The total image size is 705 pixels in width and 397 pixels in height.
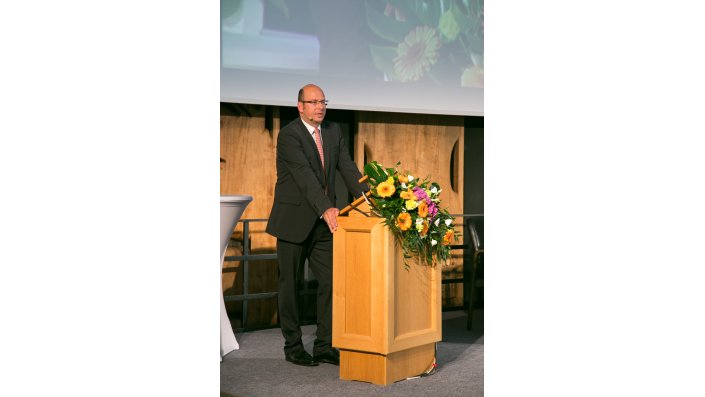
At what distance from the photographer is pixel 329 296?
14.7 ft

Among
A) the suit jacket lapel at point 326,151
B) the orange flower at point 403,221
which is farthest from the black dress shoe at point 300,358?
the orange flower at point 403,221

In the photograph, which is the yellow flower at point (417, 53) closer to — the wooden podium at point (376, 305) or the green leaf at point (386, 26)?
the green leaf at point (386, 26)

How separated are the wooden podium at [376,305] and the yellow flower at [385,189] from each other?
0.41ft

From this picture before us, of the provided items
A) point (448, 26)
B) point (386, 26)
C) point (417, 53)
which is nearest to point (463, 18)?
point (448, 26)

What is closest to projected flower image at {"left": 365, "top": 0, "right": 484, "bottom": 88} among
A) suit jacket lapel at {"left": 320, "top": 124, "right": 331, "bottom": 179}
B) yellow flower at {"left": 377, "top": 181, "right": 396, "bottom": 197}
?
suit jacket lapel at {"left": 320, "top": 124, "right": 331, "bottom": 179}

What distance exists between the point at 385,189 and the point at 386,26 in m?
2.57

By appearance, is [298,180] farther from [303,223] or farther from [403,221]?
[403,221]

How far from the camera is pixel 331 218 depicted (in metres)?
4.08

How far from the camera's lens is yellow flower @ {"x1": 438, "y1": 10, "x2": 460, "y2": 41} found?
6.30m

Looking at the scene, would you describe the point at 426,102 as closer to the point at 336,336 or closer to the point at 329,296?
the point at 329,296

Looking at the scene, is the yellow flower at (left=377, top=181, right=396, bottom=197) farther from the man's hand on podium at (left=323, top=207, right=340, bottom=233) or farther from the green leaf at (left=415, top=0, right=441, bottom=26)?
the green leaf at (left=415, top=0, right=441, bottom=26)
